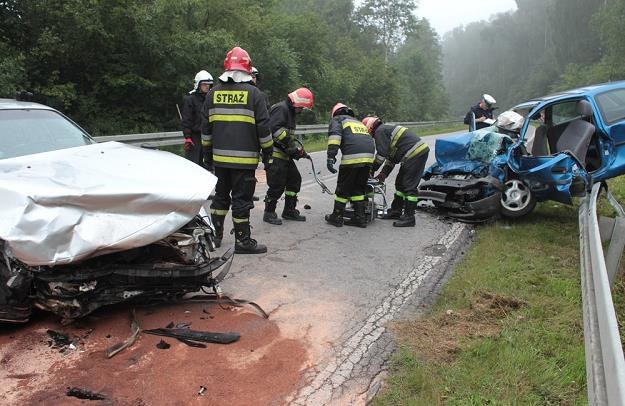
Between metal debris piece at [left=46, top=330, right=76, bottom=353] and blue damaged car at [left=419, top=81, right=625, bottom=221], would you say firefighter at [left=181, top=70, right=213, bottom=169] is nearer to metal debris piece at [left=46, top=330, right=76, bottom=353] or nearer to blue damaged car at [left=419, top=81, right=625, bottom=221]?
blue damaged car at [left=419, top=81, right=625, bottom=221]

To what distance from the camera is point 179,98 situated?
16156mm

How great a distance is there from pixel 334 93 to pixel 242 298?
24801mm

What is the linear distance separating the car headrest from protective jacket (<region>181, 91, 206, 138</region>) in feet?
18.0

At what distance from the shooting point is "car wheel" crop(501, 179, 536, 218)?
700 cm

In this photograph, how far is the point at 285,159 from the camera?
22.9ft

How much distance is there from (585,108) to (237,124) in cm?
493

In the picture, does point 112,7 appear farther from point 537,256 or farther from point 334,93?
point 334,93

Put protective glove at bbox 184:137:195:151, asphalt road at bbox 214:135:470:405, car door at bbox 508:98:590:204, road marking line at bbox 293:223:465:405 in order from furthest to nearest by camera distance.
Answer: protective glove at bbox 184:137:195:151 < car door at bbox 508:98:590:204 < asphalt road at bbox 214:135:470:405 < road marking line at bbox 293:223:465:405

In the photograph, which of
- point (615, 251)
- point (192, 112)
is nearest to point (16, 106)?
point (192, 112)

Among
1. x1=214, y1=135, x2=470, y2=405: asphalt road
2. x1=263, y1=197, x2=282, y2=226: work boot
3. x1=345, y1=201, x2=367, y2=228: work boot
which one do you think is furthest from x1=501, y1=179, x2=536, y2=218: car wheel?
x1=263, y1=197, x2=282, y2=226: work boot

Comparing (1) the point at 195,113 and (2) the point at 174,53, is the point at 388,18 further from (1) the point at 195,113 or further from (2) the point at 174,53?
(1) the point at 195,113

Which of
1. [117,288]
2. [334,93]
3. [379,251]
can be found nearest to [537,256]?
[379,251]

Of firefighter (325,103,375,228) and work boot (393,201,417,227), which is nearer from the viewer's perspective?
firefighter (325,103,375,228)

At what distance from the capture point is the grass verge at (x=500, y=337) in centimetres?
294
